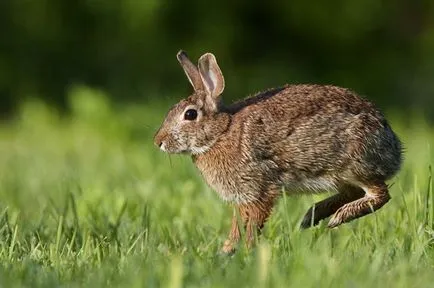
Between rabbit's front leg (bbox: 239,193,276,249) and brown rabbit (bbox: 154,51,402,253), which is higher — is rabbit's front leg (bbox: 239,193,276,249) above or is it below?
below

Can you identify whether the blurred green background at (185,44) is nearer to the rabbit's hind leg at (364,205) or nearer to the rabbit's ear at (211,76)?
the rabbit's ear at (211,76)

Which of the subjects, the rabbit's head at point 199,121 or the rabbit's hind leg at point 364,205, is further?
the rabbit's head at point 199,121

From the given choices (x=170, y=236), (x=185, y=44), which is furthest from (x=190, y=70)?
(x=185, y=44)

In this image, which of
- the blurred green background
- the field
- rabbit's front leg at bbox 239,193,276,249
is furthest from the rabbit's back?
the blurred green background

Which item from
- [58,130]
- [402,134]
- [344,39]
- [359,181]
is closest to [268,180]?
[359,181]

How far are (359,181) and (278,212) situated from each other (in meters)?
0.53

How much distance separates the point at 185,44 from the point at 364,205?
1008 centimetres

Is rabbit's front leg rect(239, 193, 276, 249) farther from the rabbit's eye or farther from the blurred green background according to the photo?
the blurred green background

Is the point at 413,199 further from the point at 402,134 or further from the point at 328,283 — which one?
the point at 402,134

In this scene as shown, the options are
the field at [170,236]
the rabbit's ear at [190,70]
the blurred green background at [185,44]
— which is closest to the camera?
the field at [170,236]

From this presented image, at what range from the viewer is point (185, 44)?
1502 cm

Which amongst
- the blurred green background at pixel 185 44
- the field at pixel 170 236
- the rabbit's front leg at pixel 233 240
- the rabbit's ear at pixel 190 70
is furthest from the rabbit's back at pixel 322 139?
the blurred green background at pixel 185 44

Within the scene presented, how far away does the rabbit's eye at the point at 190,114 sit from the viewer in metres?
5.39

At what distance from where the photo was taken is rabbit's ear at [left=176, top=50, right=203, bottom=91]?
5.52 m
